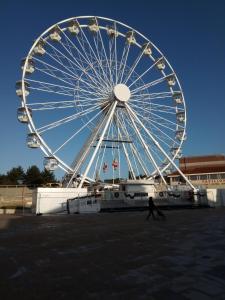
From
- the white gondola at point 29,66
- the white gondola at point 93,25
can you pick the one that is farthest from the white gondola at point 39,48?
the white gondola at point 93,25

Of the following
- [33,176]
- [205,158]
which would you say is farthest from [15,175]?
[205,158]

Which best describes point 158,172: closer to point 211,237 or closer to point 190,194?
point 190,194

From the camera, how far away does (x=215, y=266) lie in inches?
248

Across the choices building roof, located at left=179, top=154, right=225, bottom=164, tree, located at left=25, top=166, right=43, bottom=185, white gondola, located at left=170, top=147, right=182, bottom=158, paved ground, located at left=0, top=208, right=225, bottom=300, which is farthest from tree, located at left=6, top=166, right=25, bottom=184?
paved ground, located at left=0, top=208, right=225, bottom=300

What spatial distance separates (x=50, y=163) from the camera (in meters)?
28.2

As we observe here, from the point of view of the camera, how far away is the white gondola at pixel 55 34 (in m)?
29.7

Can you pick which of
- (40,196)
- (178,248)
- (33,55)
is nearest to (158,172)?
(40,196)

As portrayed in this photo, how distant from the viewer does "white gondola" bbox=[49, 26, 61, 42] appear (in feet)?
97.4

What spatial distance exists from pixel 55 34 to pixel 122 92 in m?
7.34

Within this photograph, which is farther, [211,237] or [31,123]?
[31,123]

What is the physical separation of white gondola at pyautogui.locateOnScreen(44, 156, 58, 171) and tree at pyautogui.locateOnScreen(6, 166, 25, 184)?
183 ft

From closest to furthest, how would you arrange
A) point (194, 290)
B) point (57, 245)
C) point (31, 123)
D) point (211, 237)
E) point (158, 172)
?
point (194, 290)
point (57, 245)
point (211, 237)
point (31, 123)
point (158, 172)

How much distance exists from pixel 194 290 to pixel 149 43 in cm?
3279

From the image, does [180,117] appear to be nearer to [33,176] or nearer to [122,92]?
[122,92]
